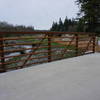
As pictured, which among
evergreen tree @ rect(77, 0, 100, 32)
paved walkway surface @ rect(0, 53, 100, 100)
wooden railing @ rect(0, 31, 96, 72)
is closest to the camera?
paved walkway surface @ rect(0, 53, 100, 100)

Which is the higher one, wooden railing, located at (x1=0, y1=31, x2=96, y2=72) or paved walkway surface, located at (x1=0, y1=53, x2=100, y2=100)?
wooden railing, located at (x1=0, y1=31, x2=96, y2=72)

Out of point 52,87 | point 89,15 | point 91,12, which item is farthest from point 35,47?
point 89,15

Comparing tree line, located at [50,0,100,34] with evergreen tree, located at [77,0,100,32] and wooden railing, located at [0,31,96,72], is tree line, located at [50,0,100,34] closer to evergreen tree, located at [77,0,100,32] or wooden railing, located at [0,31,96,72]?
evergreen tree, located at [77,0,100,32]

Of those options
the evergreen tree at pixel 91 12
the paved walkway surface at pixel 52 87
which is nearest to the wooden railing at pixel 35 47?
the paved walkway surface at pixel 52 87

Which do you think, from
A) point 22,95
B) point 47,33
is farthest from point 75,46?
point 22,95

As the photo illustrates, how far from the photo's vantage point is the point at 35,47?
3342 mm

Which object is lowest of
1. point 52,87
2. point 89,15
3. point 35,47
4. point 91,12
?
point 52,87

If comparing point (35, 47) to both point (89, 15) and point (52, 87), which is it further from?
point (89, 15)

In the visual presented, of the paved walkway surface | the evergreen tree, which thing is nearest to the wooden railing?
the paved walkway surface

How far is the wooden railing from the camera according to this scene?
2852 mm

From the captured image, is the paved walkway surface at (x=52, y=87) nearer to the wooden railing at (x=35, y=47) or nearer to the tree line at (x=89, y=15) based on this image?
the wooden railing at (x=35, y=47)

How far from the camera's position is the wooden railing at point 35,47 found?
2.85m

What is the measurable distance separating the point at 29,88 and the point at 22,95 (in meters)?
0.21

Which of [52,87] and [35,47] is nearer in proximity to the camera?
[52,87]
